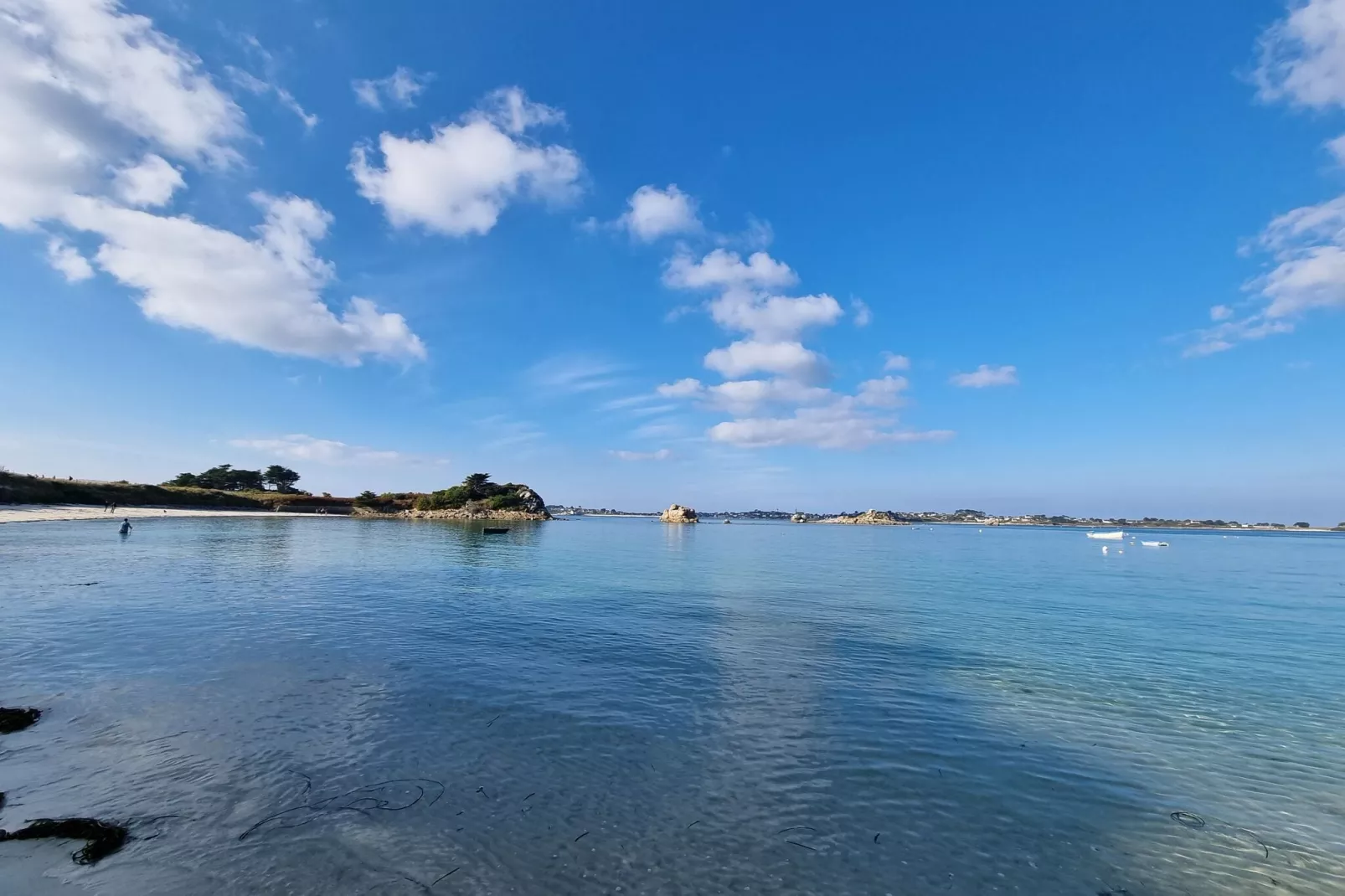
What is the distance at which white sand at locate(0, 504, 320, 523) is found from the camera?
251 ft

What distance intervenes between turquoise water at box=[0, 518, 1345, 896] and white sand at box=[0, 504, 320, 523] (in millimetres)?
70488

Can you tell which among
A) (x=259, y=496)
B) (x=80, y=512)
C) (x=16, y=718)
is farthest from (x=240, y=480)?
(x=16, y=718)

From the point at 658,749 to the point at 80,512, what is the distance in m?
123

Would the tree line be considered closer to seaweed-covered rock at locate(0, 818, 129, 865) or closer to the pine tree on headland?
the pine tree on headland

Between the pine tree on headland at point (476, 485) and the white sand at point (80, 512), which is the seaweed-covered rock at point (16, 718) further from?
the pine tree on headland at point (476, 485)

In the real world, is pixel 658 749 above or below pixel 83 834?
below

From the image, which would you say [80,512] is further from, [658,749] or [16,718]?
[658,749]

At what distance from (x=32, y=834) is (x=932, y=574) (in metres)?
56.8

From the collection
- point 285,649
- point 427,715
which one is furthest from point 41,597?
point 427,715

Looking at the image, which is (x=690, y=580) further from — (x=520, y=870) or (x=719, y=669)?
(x=520, y=870)

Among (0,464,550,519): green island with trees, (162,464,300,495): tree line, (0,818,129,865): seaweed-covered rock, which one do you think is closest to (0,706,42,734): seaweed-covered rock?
(0,818,129,865): seaweed-covered rock

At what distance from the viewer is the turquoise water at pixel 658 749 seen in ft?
26.8

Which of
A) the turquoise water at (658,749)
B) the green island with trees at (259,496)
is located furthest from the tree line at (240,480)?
the turquoise water at (658,749)

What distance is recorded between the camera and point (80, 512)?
91.6 m
